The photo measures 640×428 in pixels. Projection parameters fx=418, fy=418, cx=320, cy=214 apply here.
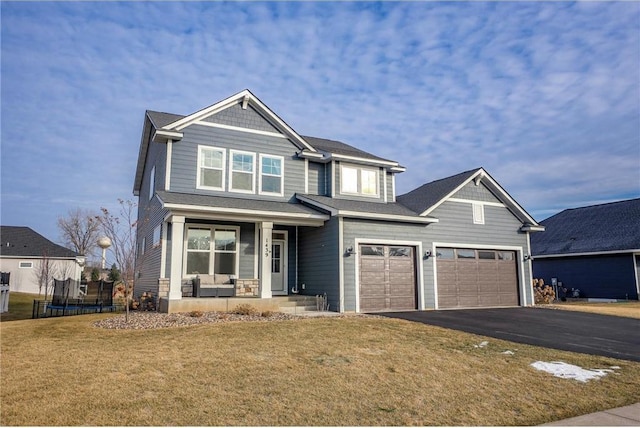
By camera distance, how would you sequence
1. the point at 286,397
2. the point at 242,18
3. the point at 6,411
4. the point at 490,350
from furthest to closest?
the point at 242,18 → the point at 490,350 → the point at 286,397 → the point at 6,411

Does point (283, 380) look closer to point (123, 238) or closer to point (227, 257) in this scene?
point (123, 238)

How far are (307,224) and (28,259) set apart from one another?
27514 mm

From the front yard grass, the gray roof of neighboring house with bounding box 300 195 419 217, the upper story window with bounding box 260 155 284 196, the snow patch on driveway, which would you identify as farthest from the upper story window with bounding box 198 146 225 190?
the snow patch on driveway

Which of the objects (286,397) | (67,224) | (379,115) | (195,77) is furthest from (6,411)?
(67,224)

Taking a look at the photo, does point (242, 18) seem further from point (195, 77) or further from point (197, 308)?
point (197, 308)

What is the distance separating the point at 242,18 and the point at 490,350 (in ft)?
35.3

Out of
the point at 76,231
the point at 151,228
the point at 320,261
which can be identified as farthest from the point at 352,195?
the point at 76,231

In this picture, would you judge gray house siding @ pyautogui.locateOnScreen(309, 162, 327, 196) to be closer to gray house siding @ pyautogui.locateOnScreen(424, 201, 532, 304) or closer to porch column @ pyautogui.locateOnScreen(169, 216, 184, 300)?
gray house siding @ pyautogui.locateOnScreen(424, 201, 532, 304)

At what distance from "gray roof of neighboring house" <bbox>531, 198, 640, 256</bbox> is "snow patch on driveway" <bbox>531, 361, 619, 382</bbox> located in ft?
68.4

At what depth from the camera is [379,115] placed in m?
22.6

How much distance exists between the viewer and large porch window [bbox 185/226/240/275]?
14.5 metres

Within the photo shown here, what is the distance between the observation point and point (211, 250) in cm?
1475

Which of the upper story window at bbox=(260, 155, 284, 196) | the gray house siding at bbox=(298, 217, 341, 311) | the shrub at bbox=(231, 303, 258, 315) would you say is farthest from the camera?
the upper story window at bbox=(260, 155, 284, 196)

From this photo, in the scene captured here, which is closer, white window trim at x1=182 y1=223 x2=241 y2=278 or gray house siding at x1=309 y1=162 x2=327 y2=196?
white window trim at x1=182 y1=223 x2=241 y2=278
